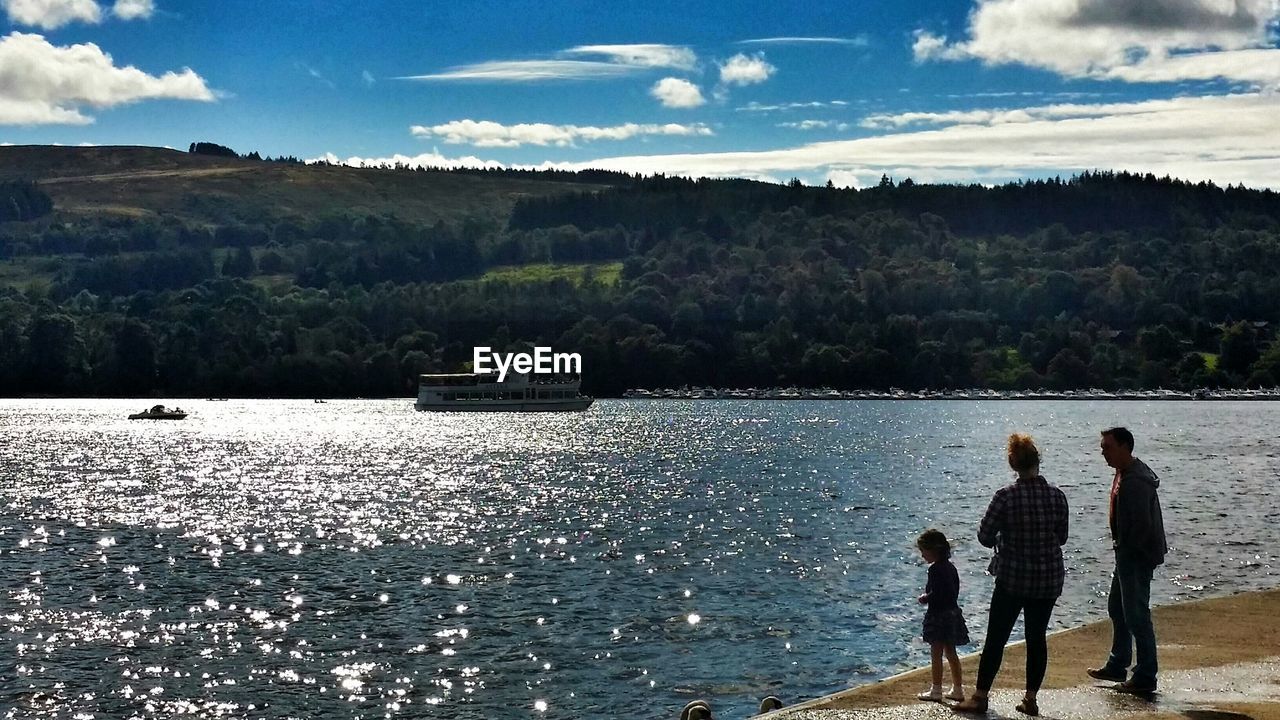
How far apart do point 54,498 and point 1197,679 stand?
240ft

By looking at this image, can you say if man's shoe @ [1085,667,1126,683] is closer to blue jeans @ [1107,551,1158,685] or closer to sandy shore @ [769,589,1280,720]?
sandy shore @ [769,589,1280,720]

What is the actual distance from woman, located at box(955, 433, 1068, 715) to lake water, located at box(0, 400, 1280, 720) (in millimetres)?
8864

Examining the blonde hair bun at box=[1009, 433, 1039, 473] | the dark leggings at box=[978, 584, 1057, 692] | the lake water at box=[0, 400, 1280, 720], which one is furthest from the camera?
the lake water at box=[0, 400, 1280, 720]

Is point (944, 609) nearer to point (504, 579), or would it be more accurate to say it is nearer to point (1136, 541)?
point (1136, 541)

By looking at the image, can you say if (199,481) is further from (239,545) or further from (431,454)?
(239,545)

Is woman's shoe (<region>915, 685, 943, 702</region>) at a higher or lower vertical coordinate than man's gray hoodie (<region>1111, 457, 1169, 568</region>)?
lower

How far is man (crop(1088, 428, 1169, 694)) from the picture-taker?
20016mm

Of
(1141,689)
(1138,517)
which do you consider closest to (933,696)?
(1141,689)

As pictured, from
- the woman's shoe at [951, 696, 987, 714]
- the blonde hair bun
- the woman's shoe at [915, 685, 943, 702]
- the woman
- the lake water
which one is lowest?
the lake water

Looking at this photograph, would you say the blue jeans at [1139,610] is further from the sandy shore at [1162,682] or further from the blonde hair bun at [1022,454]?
the blonde hair bun at [1022,454]

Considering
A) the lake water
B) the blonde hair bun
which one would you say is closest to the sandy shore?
the blonde hair bun

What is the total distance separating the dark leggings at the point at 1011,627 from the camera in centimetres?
1944

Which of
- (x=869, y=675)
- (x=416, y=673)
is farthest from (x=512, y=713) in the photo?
(x=869, y=675)

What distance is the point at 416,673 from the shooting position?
3122 cm
